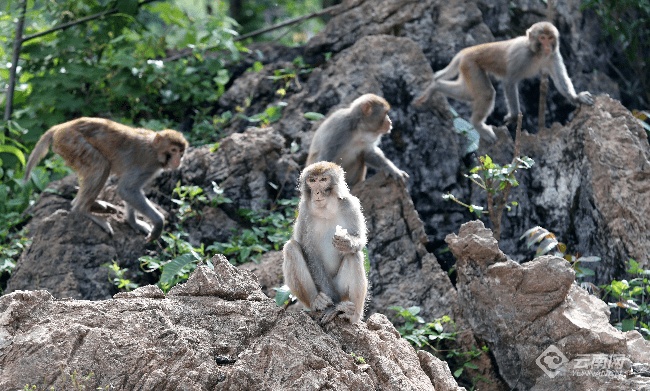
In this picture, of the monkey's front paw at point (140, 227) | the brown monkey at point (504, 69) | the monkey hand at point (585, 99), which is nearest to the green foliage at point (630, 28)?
the brown monkey at point (504, 69)

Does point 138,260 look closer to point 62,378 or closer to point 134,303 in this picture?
point 134,303

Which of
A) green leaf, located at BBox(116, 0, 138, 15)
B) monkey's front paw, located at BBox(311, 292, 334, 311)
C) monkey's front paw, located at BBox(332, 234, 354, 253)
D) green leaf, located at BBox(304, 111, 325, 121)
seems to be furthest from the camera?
green leaf, located at BBox(116, 0, 138, 15)

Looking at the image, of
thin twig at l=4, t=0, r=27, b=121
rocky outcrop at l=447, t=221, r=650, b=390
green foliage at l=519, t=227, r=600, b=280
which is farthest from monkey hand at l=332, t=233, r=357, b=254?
thin twig at l=4, t=0, r=27, b=121

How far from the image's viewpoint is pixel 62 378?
10.5 feet

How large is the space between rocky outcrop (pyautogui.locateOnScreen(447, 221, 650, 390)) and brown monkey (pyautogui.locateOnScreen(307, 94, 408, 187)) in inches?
84.3

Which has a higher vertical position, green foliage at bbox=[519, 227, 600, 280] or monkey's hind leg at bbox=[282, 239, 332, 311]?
monkey's hind leg at bbox=[282, 239, 332, 311]

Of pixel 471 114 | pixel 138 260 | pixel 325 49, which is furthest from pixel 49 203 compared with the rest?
pixel 471 114

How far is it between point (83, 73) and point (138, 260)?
360cm

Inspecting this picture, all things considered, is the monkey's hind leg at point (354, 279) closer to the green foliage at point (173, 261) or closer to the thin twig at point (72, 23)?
the green foliage at point (173, 261)

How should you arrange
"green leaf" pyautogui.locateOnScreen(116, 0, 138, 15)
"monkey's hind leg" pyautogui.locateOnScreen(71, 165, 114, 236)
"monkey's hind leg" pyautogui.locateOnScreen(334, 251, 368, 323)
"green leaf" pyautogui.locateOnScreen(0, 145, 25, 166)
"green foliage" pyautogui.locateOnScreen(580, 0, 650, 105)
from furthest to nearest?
"green foliage" pyautogui.locateOnScreen(580, 0, 650, 105)
"green leaf" pyautogui.locateOnScreen(116, 0, 138, 15)
"green leaf" pyautogui.locateOnScreen(0, 145, 25, 166)
"monkey's hind leg" pyautogui.locateOnScreen(71, 165, 114, 236)
"monkey's hind leg" pyautogui.locateOnScreen(334, 251, 368, 323)

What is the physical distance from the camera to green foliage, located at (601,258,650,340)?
505 centimetres

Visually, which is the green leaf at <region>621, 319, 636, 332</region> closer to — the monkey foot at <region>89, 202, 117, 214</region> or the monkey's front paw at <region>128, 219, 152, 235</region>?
the monkey's front paw at <region>128, 219, 152, 235</region>

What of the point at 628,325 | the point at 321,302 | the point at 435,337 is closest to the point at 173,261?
the point at 321,302

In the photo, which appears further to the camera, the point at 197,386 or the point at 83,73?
the point at 83,73
